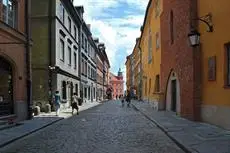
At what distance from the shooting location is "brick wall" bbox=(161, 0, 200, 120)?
18.2m

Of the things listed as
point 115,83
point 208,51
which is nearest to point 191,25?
point 208,51

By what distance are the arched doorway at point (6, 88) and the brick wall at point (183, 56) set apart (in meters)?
8.36

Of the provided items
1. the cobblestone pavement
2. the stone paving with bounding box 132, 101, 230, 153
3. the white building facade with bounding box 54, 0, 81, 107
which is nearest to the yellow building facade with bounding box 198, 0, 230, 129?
the stone paving with bounding box 132, 101, 230, 153

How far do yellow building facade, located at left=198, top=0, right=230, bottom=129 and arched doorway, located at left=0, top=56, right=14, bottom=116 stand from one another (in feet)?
28.9

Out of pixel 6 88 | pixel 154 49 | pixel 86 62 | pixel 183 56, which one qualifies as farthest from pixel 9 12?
pixel 86 62

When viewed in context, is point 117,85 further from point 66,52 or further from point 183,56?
point 183,56

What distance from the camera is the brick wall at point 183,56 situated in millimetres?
18250

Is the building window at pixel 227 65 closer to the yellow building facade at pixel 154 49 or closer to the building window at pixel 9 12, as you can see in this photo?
the building window at pixel 9 12

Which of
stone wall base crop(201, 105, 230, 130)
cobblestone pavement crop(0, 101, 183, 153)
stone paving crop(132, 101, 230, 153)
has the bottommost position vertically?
cobblestone pavement crop(0, 101, 183, 153)

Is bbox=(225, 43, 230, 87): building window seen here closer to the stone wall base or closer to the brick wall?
the stone wall base

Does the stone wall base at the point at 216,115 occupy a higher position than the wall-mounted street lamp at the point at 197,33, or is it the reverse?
the wall-mounted street lamp at the point at 197,33

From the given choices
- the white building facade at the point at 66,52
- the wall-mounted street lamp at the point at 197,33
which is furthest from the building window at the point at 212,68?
the white building facade at the point at 66,52

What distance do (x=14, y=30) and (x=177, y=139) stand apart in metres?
10.2

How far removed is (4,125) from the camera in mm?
17000
